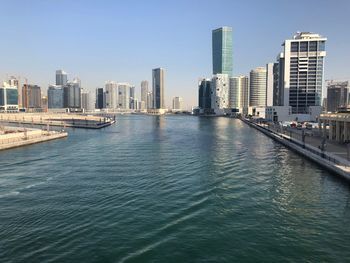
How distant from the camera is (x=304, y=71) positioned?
625 ft

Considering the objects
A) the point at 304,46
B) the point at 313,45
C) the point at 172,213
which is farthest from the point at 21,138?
the point at 313,45

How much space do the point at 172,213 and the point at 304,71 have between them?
612 ft

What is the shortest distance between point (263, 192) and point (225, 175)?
8.44 metres

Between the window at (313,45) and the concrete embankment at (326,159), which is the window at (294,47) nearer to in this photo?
the window at (313,45)

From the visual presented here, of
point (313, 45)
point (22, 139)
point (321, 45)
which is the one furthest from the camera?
point (313, 45)

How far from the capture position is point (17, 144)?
240 feet

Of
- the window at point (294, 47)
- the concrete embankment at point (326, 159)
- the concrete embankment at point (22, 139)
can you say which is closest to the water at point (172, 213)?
the concrete embankment at point (326, 159)

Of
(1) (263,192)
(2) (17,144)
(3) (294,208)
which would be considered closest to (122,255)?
(3) (294,208)

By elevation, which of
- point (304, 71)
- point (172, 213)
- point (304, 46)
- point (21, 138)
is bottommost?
point (172, 213)

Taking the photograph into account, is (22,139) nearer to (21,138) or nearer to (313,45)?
(21,138)

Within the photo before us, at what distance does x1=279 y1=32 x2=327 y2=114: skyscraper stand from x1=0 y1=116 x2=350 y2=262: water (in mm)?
156168

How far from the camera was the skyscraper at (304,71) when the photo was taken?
188m

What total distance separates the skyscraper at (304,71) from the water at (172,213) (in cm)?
15617

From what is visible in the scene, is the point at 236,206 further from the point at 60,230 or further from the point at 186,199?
the point at 60,230
